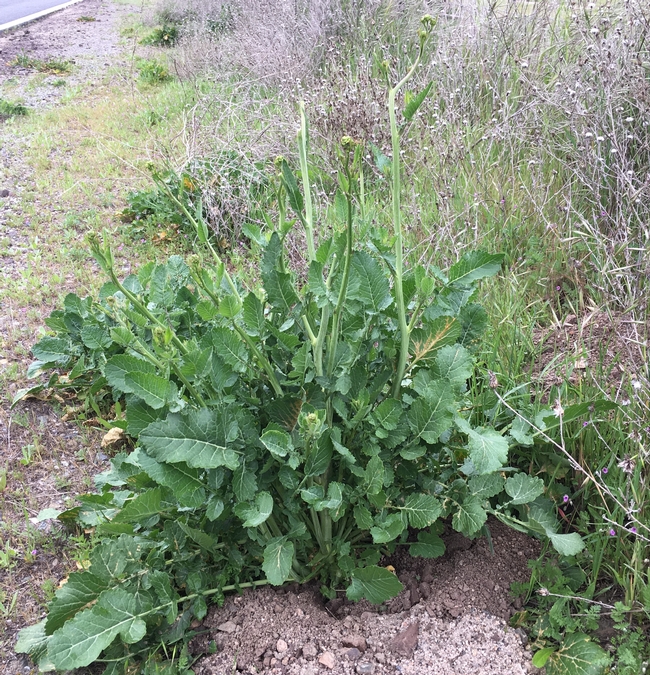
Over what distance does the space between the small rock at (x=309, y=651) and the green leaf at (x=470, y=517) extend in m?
0.49

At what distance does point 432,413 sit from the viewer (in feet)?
4.86

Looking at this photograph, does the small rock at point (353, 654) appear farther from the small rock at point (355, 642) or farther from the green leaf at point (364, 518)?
the green leaf at point (364, 518)

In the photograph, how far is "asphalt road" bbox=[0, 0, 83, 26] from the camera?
1240 cm

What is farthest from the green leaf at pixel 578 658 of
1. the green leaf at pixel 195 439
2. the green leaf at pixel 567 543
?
the green leaf at pixel 195 439

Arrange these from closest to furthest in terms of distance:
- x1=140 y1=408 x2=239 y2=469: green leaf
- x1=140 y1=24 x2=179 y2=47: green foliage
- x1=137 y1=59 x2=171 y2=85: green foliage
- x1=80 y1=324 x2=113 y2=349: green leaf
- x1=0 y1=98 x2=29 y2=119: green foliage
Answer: x1=140 y1=408 x2=239 y2=469: green leaf → x1=80 y1=324 x2=113 y2=349: green leaf → x1=0 y1=98 x2=29 y2=119: green foliage → x1=137 y1=59 x2=171 y2=85: green foliage → x1=140 y1=24 x2=179 y2=47: green foliage

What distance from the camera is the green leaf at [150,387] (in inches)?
51.5

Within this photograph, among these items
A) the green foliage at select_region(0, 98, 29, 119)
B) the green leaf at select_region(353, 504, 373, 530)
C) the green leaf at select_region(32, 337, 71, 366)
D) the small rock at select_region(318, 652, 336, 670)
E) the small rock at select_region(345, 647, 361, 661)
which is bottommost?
the small rock at select_region(345, 647, 361, 661)

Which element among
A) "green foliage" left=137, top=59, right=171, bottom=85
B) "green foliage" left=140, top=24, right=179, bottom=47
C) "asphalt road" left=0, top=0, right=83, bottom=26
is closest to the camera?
"green foliage" left=137, top=59, right=171, bottom=85

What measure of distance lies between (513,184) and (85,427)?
238 centimetres

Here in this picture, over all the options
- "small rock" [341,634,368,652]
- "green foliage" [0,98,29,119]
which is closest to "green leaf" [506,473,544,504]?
"small rock" [341,634,368,652]

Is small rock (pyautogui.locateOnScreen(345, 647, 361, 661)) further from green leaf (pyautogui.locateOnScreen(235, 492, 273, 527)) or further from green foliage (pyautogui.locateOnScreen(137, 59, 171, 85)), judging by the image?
green foliage (pyautogui.locateOnScreen(137, 59, 171, 85))

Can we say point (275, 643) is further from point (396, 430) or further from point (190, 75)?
point (190, 75)

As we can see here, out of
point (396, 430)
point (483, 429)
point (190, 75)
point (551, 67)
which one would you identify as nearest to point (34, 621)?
point (396, 430)

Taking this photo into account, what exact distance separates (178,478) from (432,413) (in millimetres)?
645
